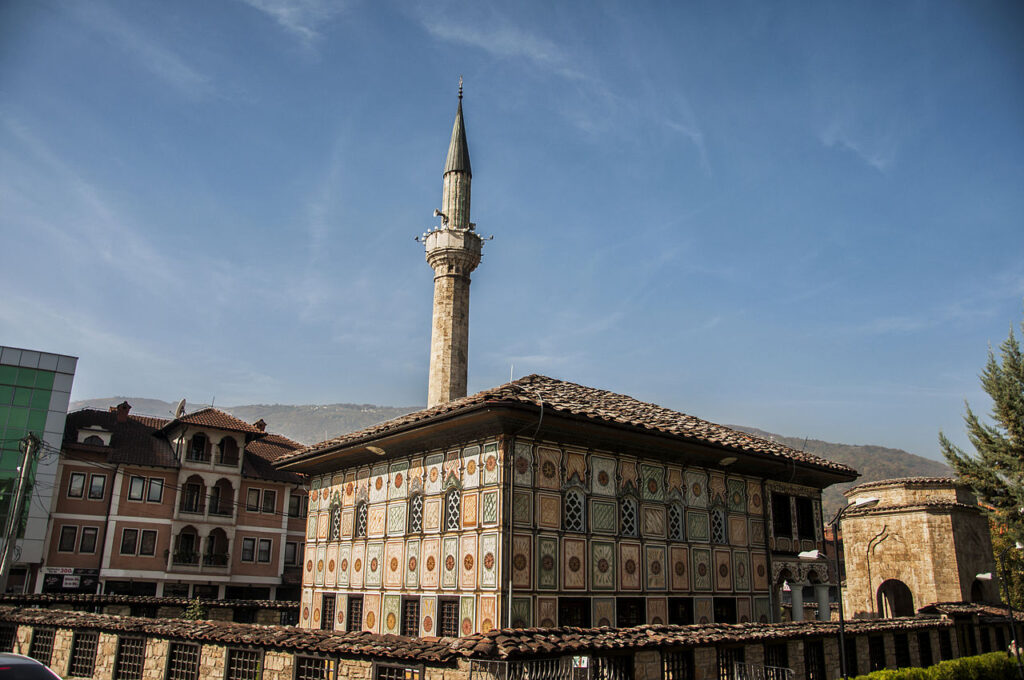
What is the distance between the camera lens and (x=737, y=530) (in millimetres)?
15750

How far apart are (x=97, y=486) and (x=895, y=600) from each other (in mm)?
28971

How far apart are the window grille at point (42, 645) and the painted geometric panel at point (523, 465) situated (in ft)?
28.2

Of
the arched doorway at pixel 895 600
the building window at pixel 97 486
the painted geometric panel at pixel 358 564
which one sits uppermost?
the building window at pixel 97 486

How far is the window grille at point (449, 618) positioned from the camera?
12.5 meters

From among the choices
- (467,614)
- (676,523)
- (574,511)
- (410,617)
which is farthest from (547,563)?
(676,523)

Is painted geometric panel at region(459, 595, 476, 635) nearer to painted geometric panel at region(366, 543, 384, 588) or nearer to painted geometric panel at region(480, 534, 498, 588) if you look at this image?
painted geometric panel at region(480, 534, 498, 588)

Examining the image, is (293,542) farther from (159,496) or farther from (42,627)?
(42,627)

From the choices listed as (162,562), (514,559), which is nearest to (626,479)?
(514,559)

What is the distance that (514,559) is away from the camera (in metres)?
11.8

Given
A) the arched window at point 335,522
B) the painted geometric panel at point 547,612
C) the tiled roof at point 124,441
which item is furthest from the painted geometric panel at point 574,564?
the tiled roof at point 124,441

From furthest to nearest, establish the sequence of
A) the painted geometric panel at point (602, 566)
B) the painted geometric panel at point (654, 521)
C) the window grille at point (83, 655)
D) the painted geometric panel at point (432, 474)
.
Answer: the painted geometric panel at point (654, 521)
the painted geometric panel at point (432, 474)
the painted geometric panel at point (602, 566)
the window grille at point (83, 655)

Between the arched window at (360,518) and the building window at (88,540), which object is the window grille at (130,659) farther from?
the building window at (88,540)

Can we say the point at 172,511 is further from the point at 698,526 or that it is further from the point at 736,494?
the point at 736,494

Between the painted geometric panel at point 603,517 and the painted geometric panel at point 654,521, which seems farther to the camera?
the painted geometric panel at point 654,521
